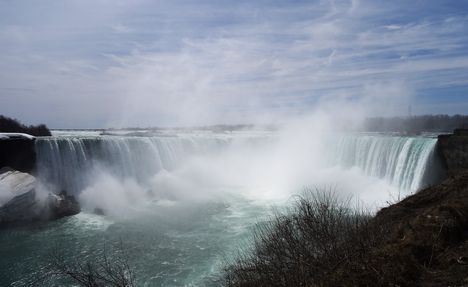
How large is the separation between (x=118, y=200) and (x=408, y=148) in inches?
675

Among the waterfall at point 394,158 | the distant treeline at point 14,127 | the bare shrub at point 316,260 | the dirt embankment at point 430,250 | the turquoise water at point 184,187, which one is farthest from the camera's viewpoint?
the distant treeline at point 14,127

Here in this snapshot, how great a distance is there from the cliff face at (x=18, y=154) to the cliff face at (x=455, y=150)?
22860 millimetres

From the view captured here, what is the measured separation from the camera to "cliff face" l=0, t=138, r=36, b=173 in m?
21.1

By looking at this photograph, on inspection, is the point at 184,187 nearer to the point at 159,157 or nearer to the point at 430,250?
the point at 159,157

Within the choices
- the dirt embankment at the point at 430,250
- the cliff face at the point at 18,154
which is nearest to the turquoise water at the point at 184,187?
the cliff face at the point at 18,154

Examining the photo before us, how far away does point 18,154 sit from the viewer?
70.9ft

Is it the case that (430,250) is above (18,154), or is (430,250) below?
below

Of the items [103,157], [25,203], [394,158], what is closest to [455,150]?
[394,158]

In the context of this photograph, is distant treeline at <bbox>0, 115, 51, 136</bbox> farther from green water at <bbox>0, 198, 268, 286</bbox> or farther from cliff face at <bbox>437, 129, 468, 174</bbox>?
cliff face at <bbox>437, 129, 468, 174</bbox>

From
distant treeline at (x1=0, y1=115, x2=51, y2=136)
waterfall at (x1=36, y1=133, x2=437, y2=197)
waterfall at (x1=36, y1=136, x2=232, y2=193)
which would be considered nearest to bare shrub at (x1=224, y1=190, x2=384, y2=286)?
waterfall at (x1=36, y1=133, x2=437, y2=197)

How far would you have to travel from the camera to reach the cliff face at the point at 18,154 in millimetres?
21094

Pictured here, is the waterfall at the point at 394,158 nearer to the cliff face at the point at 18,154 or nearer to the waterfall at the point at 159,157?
the waterfall at the point at 159,157

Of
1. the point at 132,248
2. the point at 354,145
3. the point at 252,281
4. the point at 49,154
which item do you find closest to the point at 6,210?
the point at 49,154

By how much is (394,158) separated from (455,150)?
3.80m
